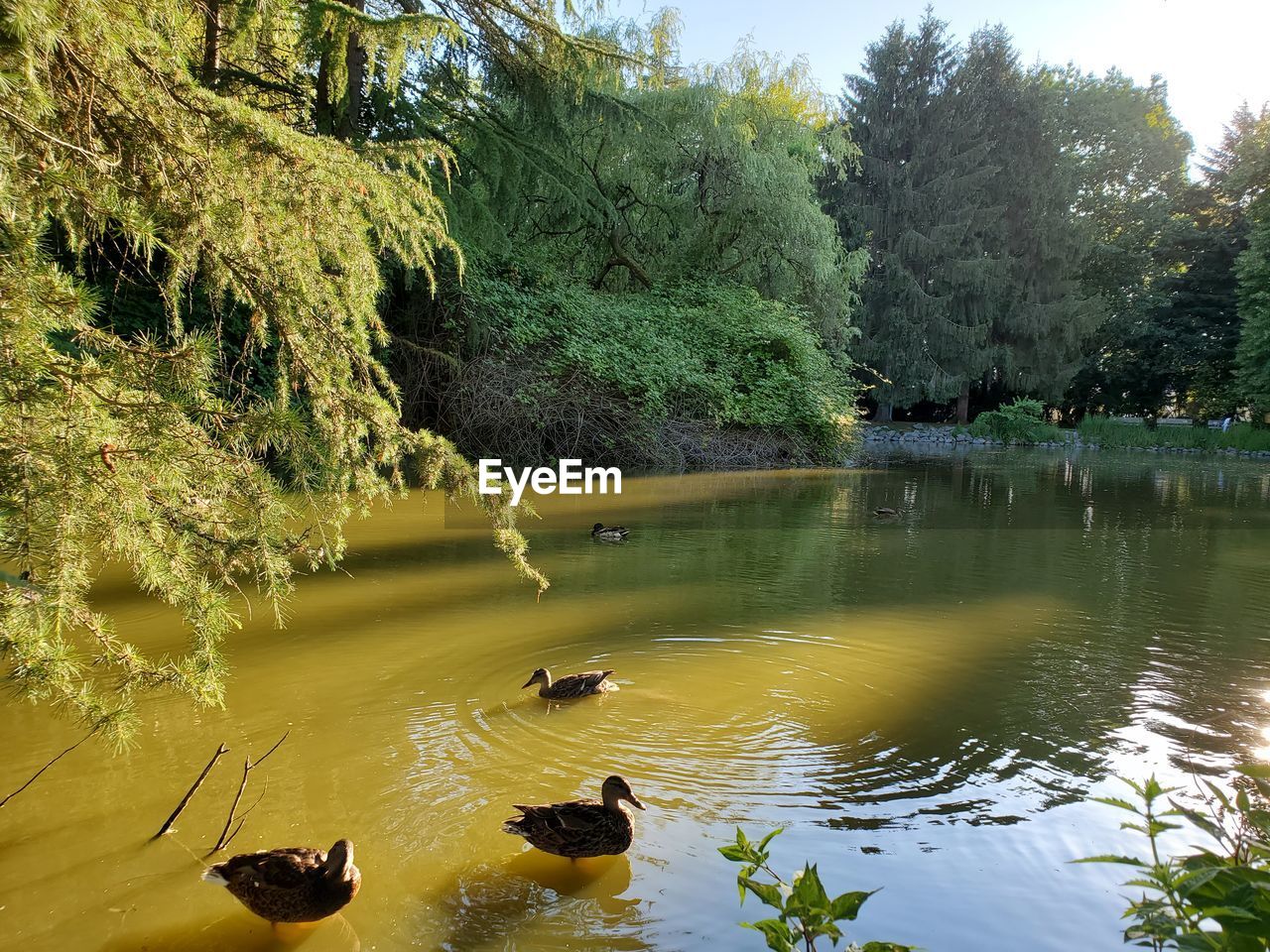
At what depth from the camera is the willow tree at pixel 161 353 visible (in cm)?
259

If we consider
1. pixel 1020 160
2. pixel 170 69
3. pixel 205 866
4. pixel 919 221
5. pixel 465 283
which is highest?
pixel 1020 160

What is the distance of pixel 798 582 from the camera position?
8484mm

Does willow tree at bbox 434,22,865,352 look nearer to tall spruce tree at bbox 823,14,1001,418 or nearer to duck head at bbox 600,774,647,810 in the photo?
tall spruce tree at bbox 823,14,1001,418

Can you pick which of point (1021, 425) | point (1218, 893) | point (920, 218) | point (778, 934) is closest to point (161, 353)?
point (778, 934)

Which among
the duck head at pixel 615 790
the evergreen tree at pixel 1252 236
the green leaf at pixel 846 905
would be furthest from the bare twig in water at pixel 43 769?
the evergreen tree at pixel 1252 236

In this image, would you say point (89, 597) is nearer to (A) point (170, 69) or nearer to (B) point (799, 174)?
(A) point (170, 69)

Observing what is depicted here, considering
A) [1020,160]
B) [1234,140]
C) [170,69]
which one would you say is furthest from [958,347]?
[170,69]

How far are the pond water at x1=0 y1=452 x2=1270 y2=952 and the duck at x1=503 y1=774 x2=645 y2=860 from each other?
12cm

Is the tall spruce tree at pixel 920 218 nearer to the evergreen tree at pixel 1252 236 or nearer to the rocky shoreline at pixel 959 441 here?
the rocky shoreline at pixel 959 441

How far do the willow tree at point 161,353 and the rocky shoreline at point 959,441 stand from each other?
29.3 m

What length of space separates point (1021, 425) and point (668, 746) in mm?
32262

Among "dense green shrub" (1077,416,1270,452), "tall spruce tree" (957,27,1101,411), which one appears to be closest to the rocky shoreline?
"dense green shrub" (1077,416,1270,452)

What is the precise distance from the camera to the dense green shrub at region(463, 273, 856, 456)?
17.7 meters

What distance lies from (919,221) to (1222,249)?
37.7 ft
